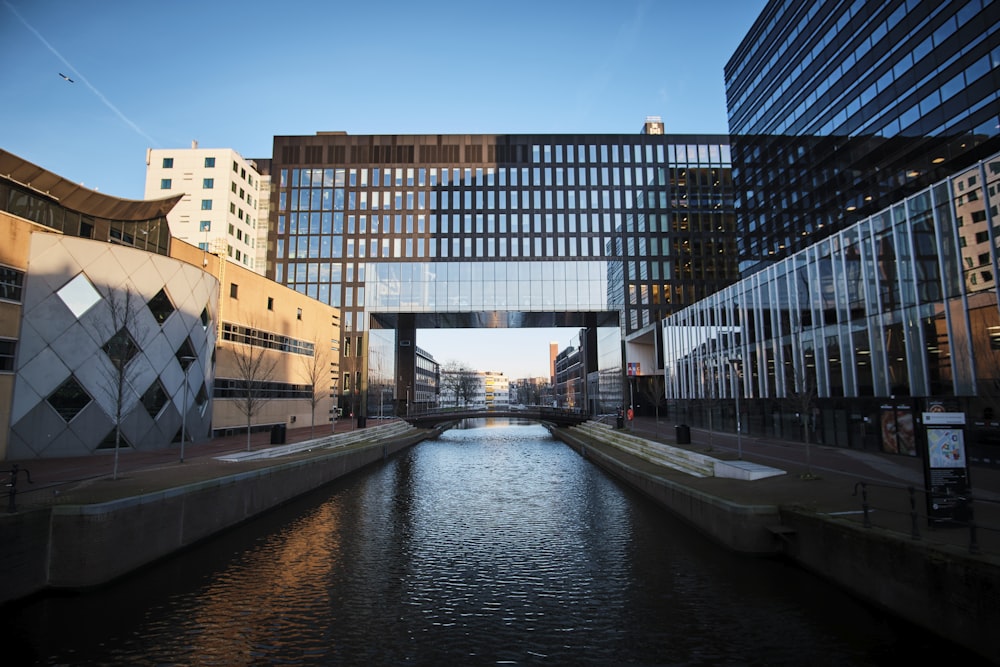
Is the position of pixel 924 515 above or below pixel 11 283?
below

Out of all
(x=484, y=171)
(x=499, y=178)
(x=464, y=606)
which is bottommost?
(x=464, y=606)

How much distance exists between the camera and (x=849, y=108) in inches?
1785

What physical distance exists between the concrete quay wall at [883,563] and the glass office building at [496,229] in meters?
57.9

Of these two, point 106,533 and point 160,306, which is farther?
point 160,306

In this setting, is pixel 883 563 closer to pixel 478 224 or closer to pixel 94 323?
pixel 94 323

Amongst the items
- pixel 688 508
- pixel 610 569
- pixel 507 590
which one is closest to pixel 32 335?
pixel 507 590

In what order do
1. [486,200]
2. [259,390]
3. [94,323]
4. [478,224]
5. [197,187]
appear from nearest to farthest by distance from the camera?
[94,323] < [259,390] < [197,187] < [478,224] < [486,200]

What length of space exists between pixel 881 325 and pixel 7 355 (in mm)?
35782

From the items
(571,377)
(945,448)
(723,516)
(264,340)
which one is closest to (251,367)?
(264,340)

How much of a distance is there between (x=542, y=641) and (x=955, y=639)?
6134 millimetres

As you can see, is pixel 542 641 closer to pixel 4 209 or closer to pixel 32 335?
pixel 32 335

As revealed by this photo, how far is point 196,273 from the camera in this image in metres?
30.2

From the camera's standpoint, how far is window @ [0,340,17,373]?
21.1 metres

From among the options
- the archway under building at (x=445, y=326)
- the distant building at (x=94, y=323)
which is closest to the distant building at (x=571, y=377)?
the archway under building at (x=445, y=326)
